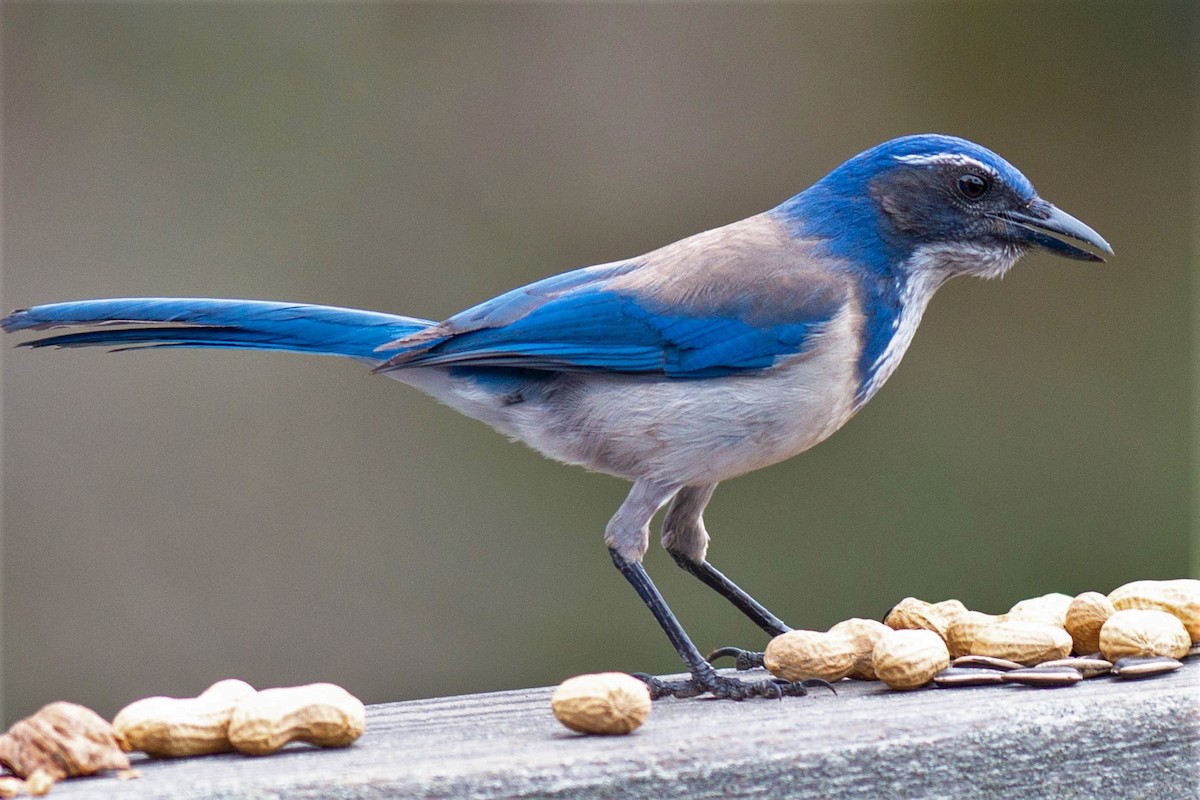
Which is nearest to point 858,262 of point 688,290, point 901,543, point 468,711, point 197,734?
point 688,290

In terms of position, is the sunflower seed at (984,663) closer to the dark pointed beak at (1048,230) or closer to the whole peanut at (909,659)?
the whole peanut at (909,659)

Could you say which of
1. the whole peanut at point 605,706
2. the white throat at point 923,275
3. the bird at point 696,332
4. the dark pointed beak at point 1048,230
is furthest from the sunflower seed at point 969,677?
the dark pointed beak at point 1048,230

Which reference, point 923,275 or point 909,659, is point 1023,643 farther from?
point 923,275

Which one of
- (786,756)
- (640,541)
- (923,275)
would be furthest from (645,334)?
(786,756)

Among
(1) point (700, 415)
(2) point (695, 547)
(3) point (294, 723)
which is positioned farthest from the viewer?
(2) point (695, 547)

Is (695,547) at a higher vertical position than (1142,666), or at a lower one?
higher

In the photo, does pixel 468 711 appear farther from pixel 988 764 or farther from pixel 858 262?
pixel 858 262

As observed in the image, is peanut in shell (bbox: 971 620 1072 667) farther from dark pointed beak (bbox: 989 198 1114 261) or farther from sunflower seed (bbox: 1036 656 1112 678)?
dark pointed beak (bbox: 989 198 1114 261)
